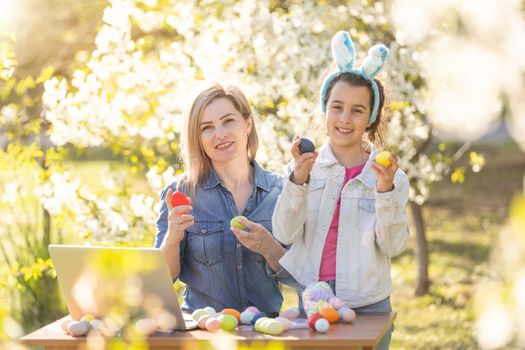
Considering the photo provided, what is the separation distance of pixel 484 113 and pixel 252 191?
6.90 feet

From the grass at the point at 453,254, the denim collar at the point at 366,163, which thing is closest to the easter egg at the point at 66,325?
the denim collar at the point at 366,163

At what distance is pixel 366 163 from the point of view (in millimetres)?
2986

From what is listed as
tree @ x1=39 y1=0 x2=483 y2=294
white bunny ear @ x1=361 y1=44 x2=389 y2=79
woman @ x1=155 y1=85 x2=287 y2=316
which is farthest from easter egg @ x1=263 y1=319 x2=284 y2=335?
tree @ x1=39 y1=0 x2=483 y2=294

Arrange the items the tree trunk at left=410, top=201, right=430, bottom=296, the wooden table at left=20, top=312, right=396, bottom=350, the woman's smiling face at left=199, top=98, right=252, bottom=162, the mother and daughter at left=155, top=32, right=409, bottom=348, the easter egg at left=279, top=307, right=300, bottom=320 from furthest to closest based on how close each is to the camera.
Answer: the tree trunk at left=410, top=201, right=430, bottom=296 → the woman's smiling face at left=199, top=98, right=252, bottom=162 → the mother and daughter at left=155, top=32, right=409, bottom=348 → the easter egg at left=279, top=307, right=300, bottom=320 → the wooden table at left=20, top=312, right=396, bottom=350

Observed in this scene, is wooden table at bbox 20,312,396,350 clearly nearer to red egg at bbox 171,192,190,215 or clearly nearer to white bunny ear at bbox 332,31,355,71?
red egg at bbox 171,192,190,215

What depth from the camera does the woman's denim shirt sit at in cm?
322

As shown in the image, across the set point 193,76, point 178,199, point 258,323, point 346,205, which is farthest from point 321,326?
point 193,76

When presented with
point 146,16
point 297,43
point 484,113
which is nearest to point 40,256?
point 146,16

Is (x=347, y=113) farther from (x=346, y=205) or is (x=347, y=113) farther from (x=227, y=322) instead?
(x=227, y=322)

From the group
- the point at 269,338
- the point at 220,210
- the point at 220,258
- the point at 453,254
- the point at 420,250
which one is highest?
the point at 220,210

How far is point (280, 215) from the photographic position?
2.83 m

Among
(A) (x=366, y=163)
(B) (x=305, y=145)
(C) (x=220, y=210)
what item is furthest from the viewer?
(C) (x=220, y=210)

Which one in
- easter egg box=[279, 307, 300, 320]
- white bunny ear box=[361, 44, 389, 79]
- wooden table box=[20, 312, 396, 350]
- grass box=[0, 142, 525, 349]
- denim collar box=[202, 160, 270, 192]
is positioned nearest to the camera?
wooden table box=[20, 312, 396, 350]

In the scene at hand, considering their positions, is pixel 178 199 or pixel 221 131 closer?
pixel 178 199
